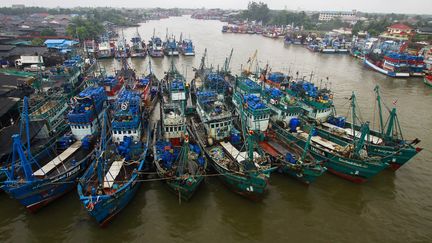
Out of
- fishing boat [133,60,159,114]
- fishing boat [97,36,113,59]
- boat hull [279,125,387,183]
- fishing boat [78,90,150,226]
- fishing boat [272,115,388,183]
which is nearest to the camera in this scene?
fishing boat [78,90,150,226]

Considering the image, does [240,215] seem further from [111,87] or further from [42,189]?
[111,87]

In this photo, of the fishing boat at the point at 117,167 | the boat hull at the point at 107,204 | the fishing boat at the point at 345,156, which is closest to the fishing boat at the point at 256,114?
the fishing boat at the point at 345,156

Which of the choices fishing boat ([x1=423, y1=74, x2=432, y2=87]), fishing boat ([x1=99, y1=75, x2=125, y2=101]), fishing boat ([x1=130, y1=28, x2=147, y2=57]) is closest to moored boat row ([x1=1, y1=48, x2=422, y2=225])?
fishing boat ([x1=99, y1=75, x2=125, y2=101])

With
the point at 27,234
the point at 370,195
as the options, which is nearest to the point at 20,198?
the point at 27,234

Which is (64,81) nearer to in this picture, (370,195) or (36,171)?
(36,171)

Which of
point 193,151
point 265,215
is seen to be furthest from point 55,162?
point 265,215

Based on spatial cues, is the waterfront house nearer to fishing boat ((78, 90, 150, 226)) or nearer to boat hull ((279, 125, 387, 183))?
boat hull ((279, 125, 387, 183))

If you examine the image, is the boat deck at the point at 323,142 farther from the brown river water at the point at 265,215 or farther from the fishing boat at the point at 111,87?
the fishing boat at the point at 111,87
